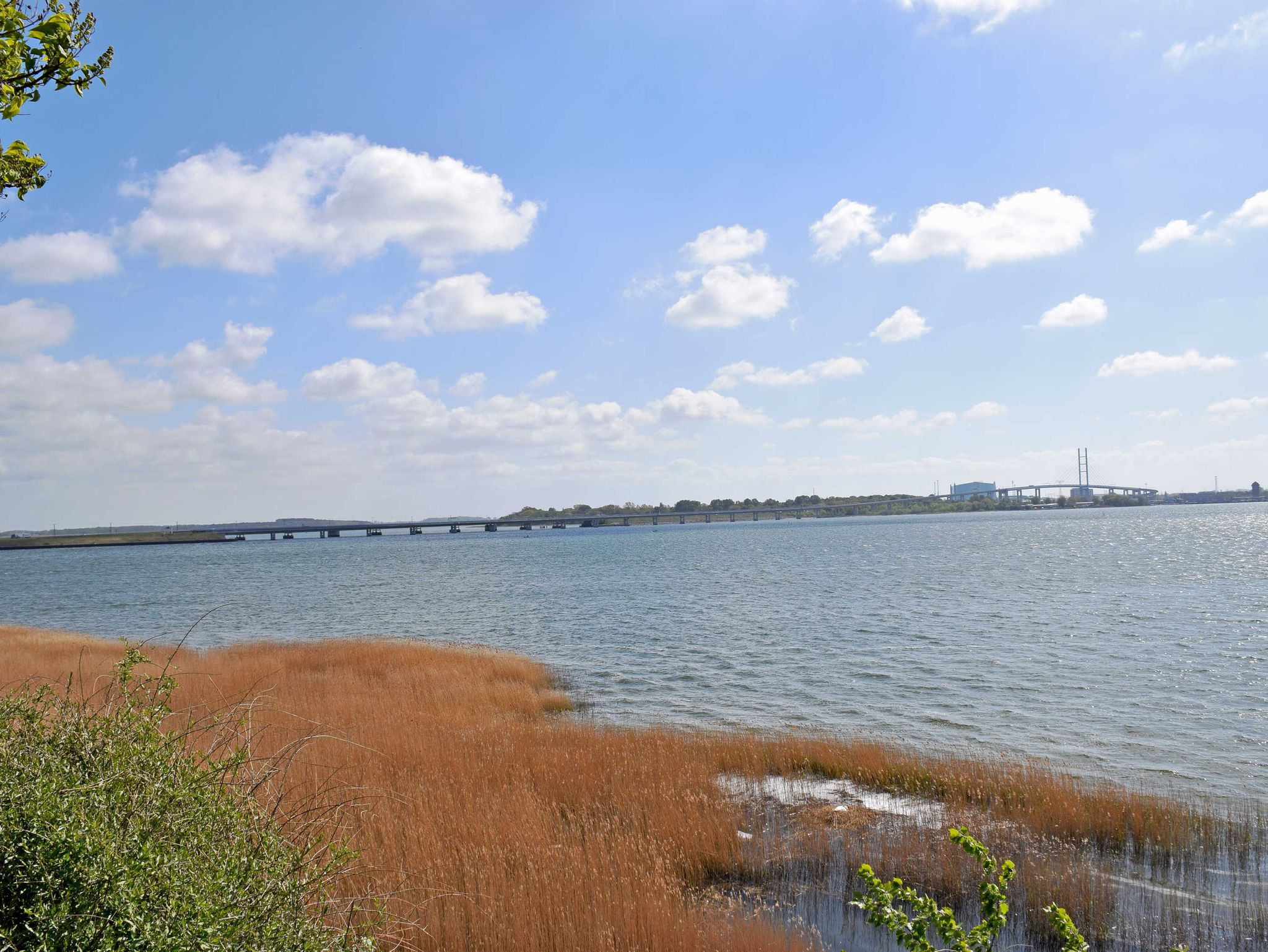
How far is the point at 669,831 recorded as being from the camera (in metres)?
10.2

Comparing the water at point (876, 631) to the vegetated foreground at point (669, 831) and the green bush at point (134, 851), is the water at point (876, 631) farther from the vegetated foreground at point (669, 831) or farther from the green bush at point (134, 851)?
the green bush at point (134, 851)

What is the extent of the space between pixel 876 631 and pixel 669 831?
24568 mm

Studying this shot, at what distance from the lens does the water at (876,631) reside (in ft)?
58.7

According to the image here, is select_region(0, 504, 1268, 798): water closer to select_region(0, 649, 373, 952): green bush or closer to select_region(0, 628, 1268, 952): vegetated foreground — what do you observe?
select_region(0, 628, 1268, 952): vegetated foreground

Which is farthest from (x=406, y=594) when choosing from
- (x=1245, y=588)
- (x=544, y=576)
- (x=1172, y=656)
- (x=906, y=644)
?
(x=1245, y=588)

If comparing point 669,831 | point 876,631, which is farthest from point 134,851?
point 876,631

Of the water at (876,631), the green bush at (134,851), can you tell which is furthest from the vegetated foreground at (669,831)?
the water at (876,631)

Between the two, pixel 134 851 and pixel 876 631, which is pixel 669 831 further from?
pixel 876 631

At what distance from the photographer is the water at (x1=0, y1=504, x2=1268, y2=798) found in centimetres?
1789

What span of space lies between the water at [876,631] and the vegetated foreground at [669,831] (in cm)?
381

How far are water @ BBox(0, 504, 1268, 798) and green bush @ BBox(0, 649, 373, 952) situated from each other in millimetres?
14805

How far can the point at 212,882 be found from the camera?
4121 mm

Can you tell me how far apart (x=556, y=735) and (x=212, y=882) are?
11.2m

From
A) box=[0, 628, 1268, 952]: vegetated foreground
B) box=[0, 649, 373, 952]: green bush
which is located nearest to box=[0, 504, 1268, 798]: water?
box=[0, 628, 1268, 952]: vegetated foreground
